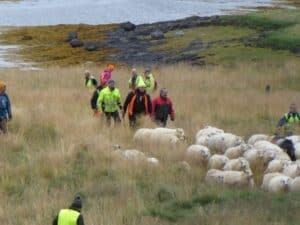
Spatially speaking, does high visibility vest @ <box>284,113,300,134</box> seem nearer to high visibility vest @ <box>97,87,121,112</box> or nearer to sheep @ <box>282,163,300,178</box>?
sheep @ <box>282,163,300,178</box>

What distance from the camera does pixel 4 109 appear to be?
19672 mm

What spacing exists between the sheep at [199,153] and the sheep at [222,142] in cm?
81

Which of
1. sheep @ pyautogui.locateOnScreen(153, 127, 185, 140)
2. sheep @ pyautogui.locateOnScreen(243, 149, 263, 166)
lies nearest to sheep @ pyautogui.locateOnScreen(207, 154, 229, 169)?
sheep @ pyautogui.locateOnScreen(243, 149, 263, 166)

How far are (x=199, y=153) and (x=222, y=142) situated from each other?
1170 millimetres

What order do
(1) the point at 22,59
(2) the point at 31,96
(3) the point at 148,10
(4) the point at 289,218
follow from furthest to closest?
1. (3) the point at 148,10
2. (1) the point at 22,59
3. (2) the point at 31,96
4. (4) the point at 289,218

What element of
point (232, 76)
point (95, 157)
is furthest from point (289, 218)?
point (232, 76)

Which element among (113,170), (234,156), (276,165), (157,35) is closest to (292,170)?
(276,165)

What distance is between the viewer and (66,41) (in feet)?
208

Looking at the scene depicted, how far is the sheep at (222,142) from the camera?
17.9 m

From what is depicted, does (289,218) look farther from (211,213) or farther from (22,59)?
(22,59)

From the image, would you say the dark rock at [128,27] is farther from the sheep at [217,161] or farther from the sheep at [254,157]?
the sheep at [217,161]

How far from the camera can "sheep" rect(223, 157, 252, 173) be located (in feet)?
50.8

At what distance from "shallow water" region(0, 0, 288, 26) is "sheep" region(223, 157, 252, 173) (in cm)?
5758

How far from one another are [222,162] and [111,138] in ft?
14.2
